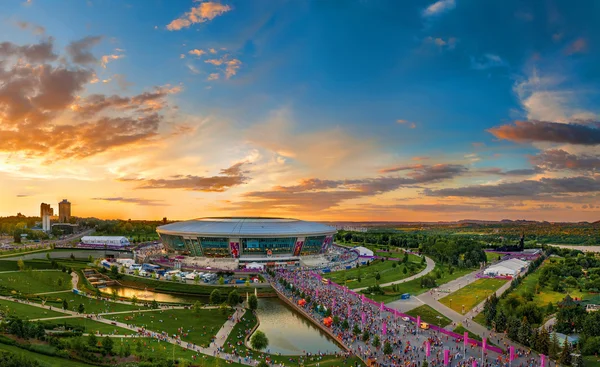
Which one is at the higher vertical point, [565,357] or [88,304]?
[88,304]

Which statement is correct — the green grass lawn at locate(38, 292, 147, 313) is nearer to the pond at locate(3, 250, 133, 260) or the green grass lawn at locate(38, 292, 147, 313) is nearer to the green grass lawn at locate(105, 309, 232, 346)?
the green grass lawn at locate(105, 309, 232, 346)

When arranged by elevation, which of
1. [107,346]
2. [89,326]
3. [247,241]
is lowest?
[89,326]

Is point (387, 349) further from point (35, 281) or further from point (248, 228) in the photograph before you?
point (35, 281)

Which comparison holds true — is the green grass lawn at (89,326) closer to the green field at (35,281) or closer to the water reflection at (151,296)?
the water reflection at (151,296)

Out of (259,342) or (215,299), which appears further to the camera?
(215,299)

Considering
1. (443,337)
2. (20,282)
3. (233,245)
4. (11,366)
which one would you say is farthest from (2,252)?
(443,337)

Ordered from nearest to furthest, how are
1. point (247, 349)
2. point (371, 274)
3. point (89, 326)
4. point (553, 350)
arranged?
point (553, 350) → point (247, 349) → point (89, 326) → point (371, 274)

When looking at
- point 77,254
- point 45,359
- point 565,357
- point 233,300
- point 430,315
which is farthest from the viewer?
point 77,254

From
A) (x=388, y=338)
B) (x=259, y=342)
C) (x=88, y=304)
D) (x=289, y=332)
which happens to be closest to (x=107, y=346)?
(x=259, y=342)
